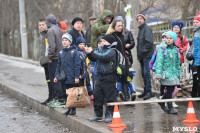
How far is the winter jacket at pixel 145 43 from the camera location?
9490 mm

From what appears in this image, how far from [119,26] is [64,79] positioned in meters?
1.44

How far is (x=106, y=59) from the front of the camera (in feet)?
23.5

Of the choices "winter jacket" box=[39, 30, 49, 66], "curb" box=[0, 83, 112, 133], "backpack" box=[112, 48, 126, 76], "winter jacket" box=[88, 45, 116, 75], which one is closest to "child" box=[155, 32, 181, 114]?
"backpack" box=[112, 48, 126, 76]

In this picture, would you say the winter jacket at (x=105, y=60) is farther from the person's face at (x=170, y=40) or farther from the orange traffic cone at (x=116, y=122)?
the person's face at (x=170, y=40)

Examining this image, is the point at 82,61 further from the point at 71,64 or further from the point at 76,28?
the point at 76,28

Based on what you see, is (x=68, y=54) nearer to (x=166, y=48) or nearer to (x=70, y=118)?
(x=70, y=118)

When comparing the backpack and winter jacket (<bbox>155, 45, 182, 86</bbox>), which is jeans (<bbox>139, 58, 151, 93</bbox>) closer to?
winter jacket (<bbox>155, 45, 182, 86</bbox>)

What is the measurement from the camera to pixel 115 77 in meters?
7.36

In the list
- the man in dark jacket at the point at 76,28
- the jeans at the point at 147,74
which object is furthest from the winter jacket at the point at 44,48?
the jeans at the point at 147,74

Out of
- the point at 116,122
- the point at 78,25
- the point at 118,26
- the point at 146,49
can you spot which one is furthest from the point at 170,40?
the point at 78,25

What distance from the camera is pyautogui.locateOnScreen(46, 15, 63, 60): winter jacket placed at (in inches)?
351

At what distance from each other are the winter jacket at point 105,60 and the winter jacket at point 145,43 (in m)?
2.31

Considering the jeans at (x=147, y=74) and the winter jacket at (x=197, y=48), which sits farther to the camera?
the jeans at (x=147, y=74)

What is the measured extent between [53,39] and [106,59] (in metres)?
2.13
